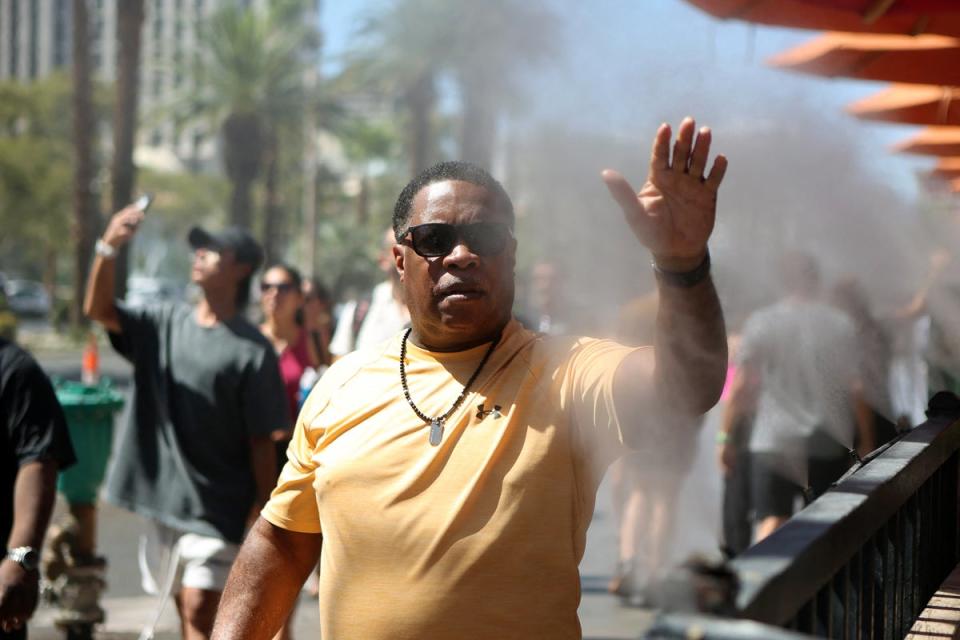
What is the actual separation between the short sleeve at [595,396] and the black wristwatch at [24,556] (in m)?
2.04

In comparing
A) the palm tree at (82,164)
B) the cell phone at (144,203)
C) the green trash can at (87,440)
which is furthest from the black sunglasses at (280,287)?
the palm tree at (82,164)

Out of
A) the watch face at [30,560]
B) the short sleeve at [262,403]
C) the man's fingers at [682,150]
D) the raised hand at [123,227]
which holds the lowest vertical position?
the watch face at [30,560]

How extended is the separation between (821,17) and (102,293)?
340 centimetres

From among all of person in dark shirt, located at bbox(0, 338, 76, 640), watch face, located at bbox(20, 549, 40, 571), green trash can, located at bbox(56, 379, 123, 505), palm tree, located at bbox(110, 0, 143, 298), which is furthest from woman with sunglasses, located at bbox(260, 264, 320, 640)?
palm tree, located at bbox(110, 0, 143, 298)

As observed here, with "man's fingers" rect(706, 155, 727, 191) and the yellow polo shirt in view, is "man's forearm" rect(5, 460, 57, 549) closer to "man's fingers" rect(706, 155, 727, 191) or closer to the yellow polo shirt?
the yellow polo shirt

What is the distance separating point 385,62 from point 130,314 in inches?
1256

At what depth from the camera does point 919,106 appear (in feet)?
25.1

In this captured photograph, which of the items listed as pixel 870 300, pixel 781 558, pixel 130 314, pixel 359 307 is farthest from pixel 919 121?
pixel 781 558

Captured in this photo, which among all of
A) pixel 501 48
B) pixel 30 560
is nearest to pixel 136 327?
pixel 30 560

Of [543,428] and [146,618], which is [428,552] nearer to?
[543,428]

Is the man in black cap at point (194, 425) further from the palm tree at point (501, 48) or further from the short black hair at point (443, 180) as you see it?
→ the short black hair at point (443, 180)

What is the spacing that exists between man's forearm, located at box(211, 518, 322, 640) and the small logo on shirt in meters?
0.58

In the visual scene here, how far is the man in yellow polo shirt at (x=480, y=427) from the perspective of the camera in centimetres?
217

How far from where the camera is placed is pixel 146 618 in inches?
263
